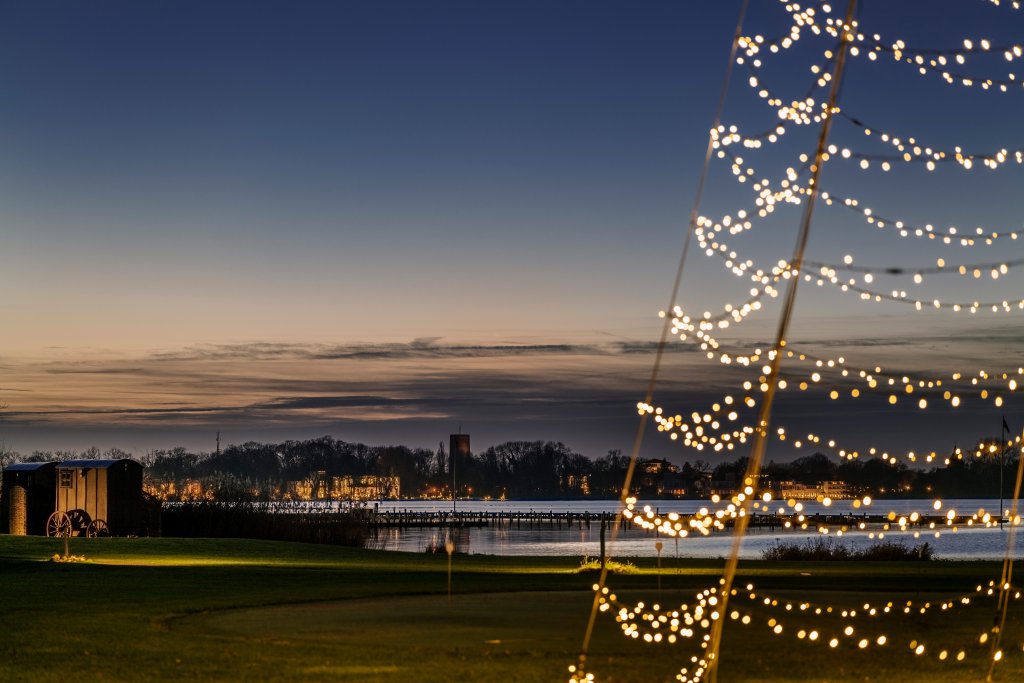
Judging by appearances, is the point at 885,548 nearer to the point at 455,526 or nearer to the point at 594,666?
the point at 594,666

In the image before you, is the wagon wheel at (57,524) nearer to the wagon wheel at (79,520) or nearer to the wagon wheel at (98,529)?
the wagon wheel at (79,520)

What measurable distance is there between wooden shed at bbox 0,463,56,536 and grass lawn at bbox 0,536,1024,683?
2490cm

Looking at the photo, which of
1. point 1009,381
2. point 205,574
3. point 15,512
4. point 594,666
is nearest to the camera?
point 1009,381

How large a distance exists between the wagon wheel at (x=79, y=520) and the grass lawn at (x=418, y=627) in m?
22.2

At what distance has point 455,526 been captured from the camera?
128375 mm

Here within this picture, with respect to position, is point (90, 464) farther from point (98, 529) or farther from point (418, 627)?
point (418, 627)

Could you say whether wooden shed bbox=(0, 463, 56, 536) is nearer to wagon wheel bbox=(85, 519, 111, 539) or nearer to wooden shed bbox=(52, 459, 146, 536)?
wooden shed bbox=(52, 459, 146, 536)

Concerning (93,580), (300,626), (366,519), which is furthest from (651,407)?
(366,519)

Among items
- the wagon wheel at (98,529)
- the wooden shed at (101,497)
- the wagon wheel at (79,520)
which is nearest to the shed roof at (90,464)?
the wooden shed at (101,497)

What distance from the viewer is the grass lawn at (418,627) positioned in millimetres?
13453

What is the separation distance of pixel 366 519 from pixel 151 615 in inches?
2705

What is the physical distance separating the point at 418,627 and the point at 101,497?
129 ft

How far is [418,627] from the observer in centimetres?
1748

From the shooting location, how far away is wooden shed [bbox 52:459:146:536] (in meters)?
53.2
